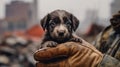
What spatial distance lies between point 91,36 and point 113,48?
43.1 ft

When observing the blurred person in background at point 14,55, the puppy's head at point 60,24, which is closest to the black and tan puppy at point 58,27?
the puppy's head at point 60,24

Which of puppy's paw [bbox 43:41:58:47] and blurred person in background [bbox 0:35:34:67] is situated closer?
puppy's paw [bbox 43:41:58:47]

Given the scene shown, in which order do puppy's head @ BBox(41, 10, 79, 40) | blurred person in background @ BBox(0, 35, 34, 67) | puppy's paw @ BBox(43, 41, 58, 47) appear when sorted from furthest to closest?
blurred person in background @ BBox(0, 35, 34, 67) < puppy's paw @ BBox(43, 41, 58, 47) < puppy's head @ BBox(41, 10, 79, 40)

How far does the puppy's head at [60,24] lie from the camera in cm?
487

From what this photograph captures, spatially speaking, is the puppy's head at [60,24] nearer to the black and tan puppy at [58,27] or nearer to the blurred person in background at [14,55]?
the black and tan puppy at [58,27]

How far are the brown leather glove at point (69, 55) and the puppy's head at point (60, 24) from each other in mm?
136

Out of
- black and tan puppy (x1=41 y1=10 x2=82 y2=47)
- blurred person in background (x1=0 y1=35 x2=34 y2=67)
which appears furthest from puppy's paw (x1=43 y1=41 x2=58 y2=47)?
blurred person in background (x1=0 y1=35 x2=34 y2=67)

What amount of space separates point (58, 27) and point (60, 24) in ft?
0.11

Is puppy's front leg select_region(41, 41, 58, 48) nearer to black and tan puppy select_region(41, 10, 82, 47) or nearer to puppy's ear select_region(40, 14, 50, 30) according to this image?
black and tan puppy select_region(41, 10, 82, 47)

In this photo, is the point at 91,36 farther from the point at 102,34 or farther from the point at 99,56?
the point at 99,56

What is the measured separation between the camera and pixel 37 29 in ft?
93.8

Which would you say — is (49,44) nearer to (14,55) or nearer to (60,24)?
(60,24)

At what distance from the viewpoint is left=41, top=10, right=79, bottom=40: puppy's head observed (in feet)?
16.0

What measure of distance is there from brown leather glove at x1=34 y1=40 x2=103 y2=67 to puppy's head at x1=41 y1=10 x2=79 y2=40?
0.45 ft
